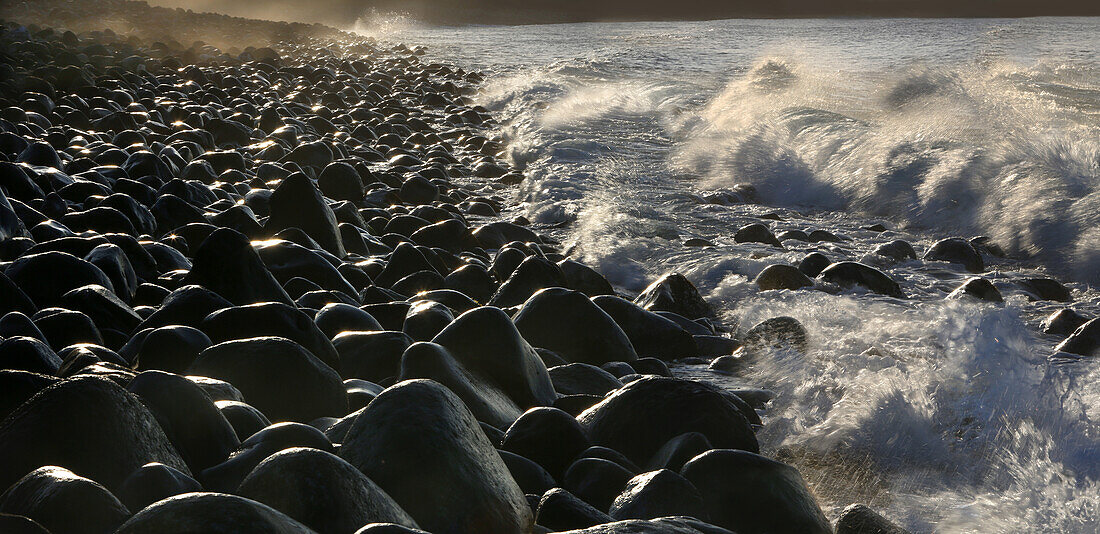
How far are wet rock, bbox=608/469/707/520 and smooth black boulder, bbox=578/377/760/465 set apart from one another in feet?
1.07

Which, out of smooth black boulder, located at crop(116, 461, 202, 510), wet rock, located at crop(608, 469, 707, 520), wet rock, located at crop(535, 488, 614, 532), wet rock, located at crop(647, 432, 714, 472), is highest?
smooth black boulder, located at crop(116, 461, 202, 510)

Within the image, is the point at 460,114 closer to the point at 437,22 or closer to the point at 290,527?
the point at 290,527

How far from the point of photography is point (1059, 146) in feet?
20.2

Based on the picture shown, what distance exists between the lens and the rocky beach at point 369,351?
63.1 inches

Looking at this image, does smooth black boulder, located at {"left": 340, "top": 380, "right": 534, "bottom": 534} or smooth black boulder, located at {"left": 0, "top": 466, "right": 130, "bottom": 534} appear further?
smooth black boulder, located at {"left": 340, "top": 380, "right": 534, "bottom": 534}

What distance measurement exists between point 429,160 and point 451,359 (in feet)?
17.8

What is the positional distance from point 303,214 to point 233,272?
1333mm

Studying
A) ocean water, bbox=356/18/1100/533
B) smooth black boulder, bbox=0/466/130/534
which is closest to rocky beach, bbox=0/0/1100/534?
smooth black boulder, bbox=0/466/130/534

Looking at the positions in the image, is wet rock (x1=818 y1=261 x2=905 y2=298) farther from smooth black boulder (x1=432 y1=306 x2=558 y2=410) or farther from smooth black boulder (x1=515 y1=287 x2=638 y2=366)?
smooth black boulder (x1=432 y1=306 x2=558 y2=410)

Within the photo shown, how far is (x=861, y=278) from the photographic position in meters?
4.16

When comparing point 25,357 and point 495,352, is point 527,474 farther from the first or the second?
point 25,357

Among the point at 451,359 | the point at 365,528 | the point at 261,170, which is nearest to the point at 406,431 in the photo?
the point at 365,528

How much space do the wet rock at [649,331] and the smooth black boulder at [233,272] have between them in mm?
1291

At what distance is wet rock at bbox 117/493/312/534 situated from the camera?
1245 millimetres
